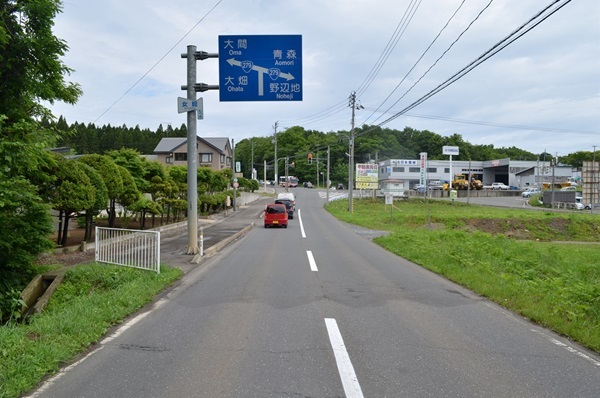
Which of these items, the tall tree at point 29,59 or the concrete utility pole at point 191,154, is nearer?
the tall tree at point 29,59

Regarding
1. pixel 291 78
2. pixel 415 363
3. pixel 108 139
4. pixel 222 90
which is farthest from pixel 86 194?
pixel 108 139

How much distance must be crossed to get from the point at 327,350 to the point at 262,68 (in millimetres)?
9548

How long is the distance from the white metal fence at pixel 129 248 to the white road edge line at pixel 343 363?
5991 mm

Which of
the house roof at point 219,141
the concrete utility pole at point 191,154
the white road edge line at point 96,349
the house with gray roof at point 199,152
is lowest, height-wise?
the white road edge line at point 96,349

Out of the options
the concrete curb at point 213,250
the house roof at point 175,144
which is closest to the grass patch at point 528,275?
the concrete curb at point 213,250

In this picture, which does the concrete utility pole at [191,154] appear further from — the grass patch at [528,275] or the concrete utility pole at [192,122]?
the grass patch at [528,275]

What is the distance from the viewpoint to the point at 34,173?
42.0 feet

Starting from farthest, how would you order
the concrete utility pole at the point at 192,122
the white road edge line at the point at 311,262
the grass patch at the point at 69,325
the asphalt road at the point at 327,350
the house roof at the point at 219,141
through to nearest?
the house roof at the point at 219,141, the concrete utility pole at the point at 192,122, the white road edge line at the point at 311,262, the grass patch at the point at 69,325, the asphalt road at the point at 327,350

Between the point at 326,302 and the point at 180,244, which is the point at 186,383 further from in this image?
the point at 180,244

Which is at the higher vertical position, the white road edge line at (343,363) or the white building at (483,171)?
the white building at (483,171)

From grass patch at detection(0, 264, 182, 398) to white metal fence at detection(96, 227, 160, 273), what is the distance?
18.2 inches

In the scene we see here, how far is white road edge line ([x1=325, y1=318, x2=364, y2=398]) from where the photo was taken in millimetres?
4211

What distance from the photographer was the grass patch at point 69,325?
4.51 meters

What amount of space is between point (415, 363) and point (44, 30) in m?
12.6
